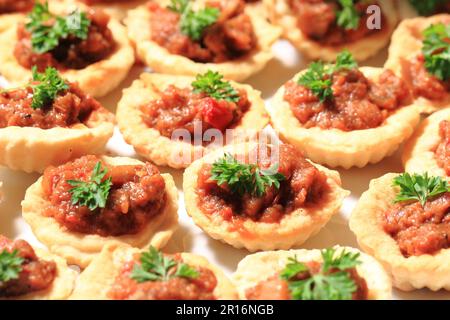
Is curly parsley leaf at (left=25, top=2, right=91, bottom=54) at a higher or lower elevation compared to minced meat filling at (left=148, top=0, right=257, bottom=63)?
higher

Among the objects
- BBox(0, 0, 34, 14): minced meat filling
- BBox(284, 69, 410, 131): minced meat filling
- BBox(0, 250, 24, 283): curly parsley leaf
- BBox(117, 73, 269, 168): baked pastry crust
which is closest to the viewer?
BBox(0, 250, 24, 283): curly parsley leaf

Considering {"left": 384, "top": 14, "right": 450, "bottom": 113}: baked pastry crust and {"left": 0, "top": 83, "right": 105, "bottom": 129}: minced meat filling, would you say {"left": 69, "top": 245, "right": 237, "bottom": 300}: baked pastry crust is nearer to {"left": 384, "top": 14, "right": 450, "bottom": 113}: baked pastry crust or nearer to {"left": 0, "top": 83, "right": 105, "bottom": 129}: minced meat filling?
{"left": 0, "top": 83, "right": 105, "bottom": 129}: minced meat filling

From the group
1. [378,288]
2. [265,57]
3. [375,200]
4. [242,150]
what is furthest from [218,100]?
[378,288]

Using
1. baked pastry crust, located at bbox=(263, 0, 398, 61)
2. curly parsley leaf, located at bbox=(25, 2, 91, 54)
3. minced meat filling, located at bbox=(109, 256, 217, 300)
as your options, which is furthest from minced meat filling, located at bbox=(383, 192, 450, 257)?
curly parsley leaf, located at bbox=(25, 2, 91, 54)

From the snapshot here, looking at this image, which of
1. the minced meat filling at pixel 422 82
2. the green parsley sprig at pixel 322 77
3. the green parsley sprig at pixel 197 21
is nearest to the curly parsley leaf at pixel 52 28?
the green parsley sprig at pixel 197 21

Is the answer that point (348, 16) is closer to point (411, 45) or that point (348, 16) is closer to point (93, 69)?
point (411, 45)
